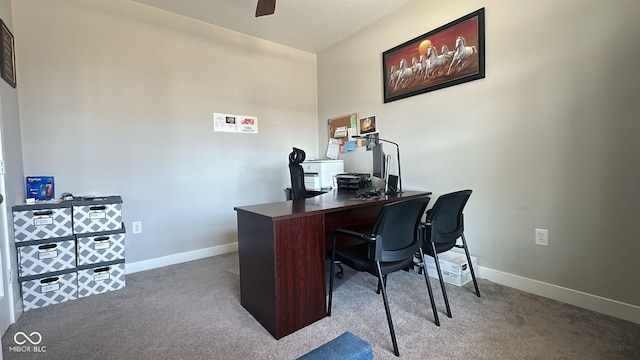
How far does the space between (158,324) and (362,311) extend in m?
1.37

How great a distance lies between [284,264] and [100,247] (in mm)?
1759

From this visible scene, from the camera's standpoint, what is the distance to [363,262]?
5.42ft

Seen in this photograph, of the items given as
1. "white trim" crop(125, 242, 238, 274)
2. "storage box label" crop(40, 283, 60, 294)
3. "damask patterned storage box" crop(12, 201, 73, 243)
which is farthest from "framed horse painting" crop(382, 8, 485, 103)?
"storage box label" crop(40, 283, 60, 294)

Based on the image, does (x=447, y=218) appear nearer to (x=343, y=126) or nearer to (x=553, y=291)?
(x=553, y=291)

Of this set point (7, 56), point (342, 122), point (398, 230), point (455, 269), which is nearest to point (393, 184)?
point (455, 269)

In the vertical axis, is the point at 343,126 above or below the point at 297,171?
above

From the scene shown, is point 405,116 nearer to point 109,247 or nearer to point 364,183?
point 364,183

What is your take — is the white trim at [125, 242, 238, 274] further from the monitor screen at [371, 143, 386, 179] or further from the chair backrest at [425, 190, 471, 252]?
the chair backrest at [425, 190, 471, 252]

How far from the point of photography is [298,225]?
1.68m

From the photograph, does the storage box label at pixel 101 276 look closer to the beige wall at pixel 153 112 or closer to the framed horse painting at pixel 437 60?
the beige wall at pixel 153 112

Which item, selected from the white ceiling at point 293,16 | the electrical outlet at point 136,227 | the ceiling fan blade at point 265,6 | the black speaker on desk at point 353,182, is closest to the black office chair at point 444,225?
the black speaker on desk at point 353,182

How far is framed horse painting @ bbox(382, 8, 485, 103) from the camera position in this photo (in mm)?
2359

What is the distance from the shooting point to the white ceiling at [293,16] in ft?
9.29

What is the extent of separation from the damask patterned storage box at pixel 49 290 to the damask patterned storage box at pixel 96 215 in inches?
14.4
